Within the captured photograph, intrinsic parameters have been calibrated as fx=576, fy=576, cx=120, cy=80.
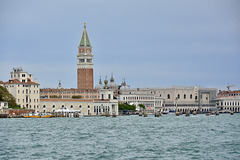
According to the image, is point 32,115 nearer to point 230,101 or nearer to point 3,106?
point 3,106

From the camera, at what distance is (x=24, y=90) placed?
4648 inches

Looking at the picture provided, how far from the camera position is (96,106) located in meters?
131

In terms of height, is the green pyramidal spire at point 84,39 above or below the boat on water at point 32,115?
above

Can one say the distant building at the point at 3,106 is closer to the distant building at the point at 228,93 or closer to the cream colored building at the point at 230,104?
the cream colored building at the point at 230,104

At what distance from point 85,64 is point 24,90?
4814 centimetres

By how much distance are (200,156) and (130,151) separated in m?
4.83

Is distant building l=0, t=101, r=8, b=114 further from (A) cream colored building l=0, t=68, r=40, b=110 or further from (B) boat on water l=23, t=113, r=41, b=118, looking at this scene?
(A) cream colored building l=0, t=68, r=40, b=110

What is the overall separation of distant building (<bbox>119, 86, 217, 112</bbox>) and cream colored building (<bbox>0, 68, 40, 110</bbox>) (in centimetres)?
5868

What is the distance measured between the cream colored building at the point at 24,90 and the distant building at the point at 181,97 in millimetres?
58680

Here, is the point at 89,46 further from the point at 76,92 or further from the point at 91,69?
the point at 76,92

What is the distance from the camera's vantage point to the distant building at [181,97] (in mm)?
181000

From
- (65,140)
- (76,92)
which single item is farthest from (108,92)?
(65,140)

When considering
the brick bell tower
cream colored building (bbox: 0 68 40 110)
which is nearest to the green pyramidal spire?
the brick bell tower

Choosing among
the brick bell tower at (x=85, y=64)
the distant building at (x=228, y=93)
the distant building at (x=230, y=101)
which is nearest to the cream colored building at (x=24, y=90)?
the brick bell tower at (x=85, y=64)
